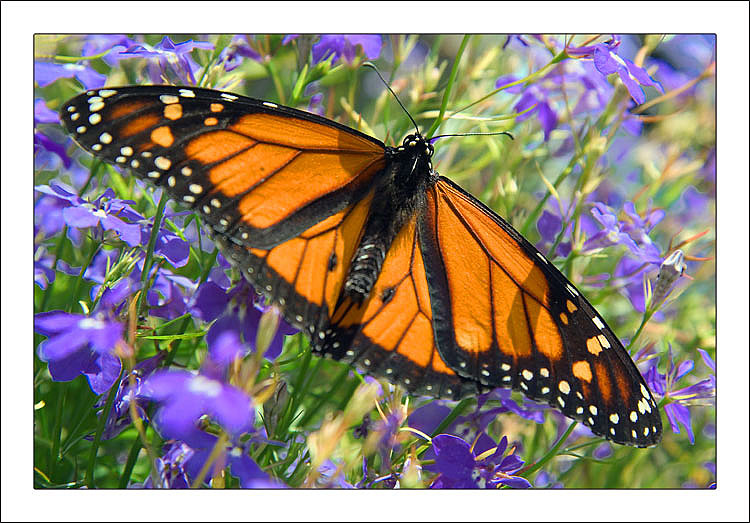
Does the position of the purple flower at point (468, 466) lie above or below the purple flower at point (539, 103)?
below

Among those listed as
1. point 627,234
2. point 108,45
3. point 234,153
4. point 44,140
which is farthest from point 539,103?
point 44,140

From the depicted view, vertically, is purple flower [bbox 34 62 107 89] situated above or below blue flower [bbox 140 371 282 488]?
above

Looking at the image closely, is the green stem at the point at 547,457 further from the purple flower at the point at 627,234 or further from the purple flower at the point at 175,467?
the purple flower at the point at 175,467

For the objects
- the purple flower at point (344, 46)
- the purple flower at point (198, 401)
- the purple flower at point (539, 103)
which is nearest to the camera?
the purple flower at point (198, 401)

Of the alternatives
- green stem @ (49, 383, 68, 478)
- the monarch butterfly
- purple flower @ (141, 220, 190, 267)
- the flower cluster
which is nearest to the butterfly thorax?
the monarch butterfly

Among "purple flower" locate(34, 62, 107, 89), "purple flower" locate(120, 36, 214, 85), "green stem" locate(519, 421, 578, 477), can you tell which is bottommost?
"green stem" locate(519, 421, 578, 477)

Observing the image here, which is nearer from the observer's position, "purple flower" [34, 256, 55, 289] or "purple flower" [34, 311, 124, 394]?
"purple flower" [34, 311, 124, 394]

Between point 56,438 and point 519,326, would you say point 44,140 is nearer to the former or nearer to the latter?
point 56,438

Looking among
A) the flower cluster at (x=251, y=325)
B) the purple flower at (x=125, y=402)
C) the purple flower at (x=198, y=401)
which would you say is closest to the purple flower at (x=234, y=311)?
the flower cluster at (x=251, y=325)

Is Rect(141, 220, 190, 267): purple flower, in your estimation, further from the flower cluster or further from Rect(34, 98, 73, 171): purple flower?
Rect(34, 98, 73, 171): purple flower
